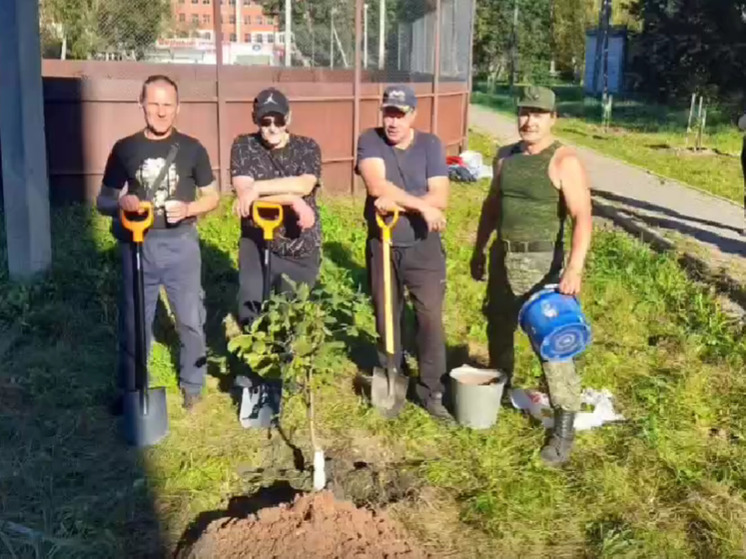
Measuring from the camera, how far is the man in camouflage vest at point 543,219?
427 centimetres

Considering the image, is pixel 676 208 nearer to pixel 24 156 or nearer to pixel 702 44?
pixel 24 156

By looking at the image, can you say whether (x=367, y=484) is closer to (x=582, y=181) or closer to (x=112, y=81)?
(x=582, y=181)

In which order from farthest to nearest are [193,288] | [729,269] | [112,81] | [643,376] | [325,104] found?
[325,104]
[112,81]
[729,269]
[643,376]
[193,288]

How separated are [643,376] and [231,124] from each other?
6.05m

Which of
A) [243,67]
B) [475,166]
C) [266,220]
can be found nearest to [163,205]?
[266,220]

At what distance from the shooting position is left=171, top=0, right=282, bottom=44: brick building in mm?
11789

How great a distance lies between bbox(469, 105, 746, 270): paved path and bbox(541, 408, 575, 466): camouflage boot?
4.30m

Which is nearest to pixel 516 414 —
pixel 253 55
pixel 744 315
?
pixel 744 315

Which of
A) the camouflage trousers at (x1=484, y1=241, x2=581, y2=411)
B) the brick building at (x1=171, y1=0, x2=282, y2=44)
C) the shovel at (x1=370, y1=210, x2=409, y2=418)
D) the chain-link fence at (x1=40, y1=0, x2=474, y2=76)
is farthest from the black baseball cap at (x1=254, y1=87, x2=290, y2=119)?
the chain-link fence at (x1=40, y1=0, x2=474, y2=76)

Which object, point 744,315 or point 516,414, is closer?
point 516,414

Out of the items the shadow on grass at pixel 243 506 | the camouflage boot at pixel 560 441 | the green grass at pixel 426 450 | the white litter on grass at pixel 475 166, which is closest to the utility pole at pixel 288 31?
the white litter on grass at pixel 475 166

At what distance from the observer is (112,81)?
960 cm

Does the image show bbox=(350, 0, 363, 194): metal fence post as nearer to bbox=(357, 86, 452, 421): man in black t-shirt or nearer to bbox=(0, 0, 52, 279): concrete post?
bbox=(0, 0, 52, 279): concrete post

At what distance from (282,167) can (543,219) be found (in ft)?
4.36
